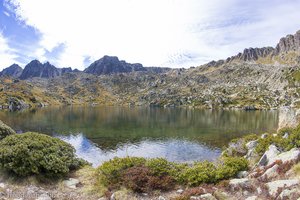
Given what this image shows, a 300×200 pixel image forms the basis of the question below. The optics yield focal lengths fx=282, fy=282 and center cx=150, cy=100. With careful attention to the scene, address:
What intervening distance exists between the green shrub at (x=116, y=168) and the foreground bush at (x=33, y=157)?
155 inches

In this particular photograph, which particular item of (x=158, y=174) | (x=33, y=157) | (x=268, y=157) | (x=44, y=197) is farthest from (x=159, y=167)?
(x=33, y=157)

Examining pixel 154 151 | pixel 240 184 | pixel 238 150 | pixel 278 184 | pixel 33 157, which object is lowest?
pixel 154 151

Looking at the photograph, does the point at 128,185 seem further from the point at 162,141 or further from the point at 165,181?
the point at 162,141

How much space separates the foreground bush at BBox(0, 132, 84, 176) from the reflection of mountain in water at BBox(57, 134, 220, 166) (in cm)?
2392

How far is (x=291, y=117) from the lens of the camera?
4762 cm

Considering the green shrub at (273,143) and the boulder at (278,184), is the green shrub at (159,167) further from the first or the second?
the green shrub at (273,143)

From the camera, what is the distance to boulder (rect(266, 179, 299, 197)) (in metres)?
15.2

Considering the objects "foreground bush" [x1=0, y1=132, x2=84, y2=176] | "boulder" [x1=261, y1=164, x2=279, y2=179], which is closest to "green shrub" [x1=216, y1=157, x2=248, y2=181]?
"boulder" [x1=261, y1=164, x2=279, y2=179]

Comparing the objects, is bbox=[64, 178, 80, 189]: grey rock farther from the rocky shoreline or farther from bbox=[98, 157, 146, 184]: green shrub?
bbox=[98, 157, 146, 184]: green shrub

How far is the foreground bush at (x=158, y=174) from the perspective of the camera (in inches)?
771

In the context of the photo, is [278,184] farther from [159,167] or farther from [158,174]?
[159,167]

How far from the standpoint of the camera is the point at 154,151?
58.4m

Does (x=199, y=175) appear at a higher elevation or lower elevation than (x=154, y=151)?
higher

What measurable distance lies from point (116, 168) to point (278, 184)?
36.3 ft
